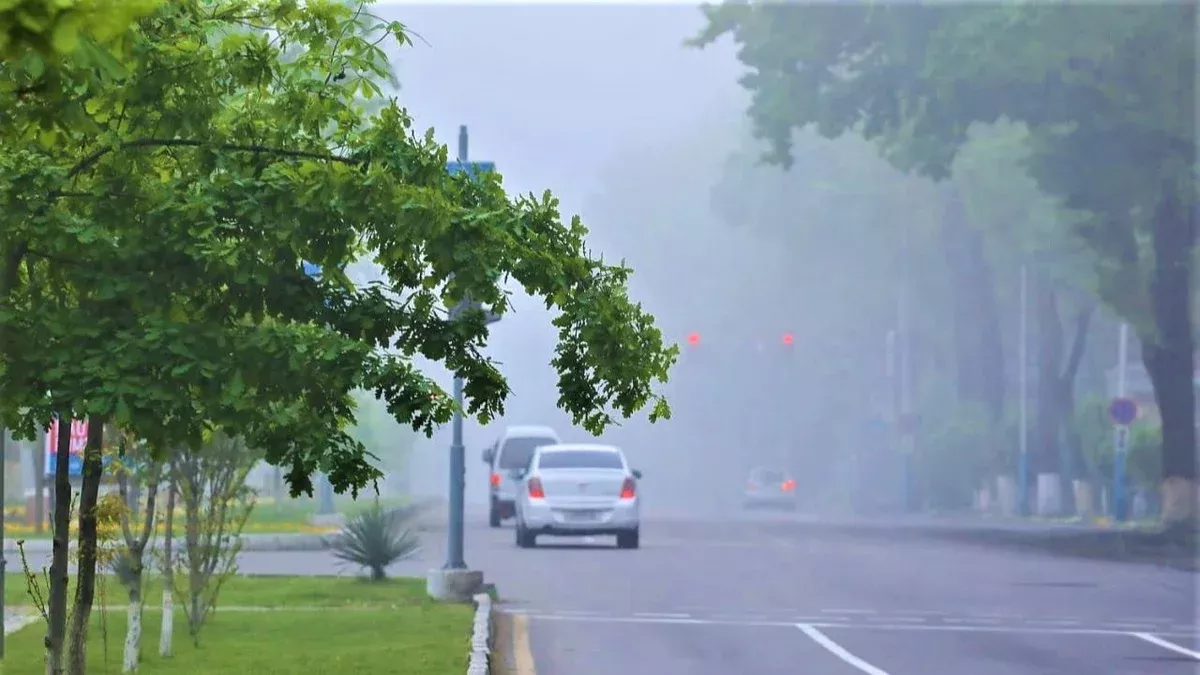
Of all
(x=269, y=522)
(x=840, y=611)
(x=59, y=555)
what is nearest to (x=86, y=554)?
(x=59, y=555)

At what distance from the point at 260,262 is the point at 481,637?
26.3 feet

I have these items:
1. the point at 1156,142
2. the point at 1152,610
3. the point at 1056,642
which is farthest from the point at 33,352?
the point at 1156,142

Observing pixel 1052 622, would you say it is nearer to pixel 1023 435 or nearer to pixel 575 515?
pixel 575 515

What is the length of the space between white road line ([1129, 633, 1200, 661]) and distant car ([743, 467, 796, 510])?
191ft

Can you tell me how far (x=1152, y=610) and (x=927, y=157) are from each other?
20331 mm

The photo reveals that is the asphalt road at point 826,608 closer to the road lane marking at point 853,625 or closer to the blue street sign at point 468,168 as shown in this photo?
the road lane marking at point 853,625

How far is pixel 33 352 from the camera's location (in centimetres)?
899

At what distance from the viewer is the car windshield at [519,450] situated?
49031mm

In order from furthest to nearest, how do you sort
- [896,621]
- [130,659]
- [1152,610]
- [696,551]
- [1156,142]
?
[1156,142]
[696,551]
[1152,610]
[896,621]
[130,659]

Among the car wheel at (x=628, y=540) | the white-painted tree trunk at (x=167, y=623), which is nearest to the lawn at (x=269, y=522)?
the car wheel at (x=628, y=540)

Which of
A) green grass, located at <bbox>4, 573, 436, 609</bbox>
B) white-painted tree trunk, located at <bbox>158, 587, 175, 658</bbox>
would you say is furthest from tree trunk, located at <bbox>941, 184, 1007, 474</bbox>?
white-painted tree trunk, located at <bbox>158, 587, 175, 658</bbox>

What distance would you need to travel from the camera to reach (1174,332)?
135 ft

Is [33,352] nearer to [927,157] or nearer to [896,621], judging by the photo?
[896,621]

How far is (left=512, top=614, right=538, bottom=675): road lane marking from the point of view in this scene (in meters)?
15.9
